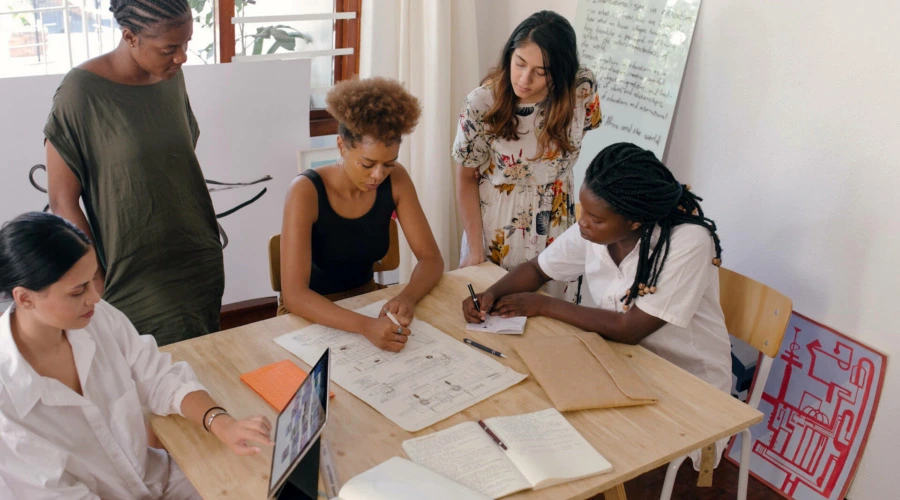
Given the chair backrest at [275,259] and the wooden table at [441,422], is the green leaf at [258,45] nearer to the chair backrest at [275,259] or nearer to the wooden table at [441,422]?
the chair backrest at [275,259]

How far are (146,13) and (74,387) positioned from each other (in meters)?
0.85

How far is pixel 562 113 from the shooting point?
7.41ft

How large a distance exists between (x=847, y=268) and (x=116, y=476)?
2046 millimetres

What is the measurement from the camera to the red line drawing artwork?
2.29 meters

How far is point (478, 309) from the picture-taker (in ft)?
6.25

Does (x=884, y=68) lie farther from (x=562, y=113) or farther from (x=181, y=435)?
(x=181, y=435)

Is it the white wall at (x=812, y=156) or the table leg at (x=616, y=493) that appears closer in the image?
the table leg at (x=616, y=493)

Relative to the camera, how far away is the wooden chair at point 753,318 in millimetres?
1953

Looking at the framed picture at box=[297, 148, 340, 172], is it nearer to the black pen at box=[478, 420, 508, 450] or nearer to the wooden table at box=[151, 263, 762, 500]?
the wooden table at box=[151, 263, 762, 500]

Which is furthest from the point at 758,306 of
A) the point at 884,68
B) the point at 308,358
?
the point at 308,358

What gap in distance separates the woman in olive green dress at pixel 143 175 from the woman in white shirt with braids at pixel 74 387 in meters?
0.47

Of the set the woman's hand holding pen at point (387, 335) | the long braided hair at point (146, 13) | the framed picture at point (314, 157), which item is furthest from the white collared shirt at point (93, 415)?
the framed picture at point (314, 157)

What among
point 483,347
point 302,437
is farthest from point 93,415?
point 483,347

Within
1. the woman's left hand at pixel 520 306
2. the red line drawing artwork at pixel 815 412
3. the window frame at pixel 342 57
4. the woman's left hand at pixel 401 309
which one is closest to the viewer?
the woman's left hand at pixel 401 309
